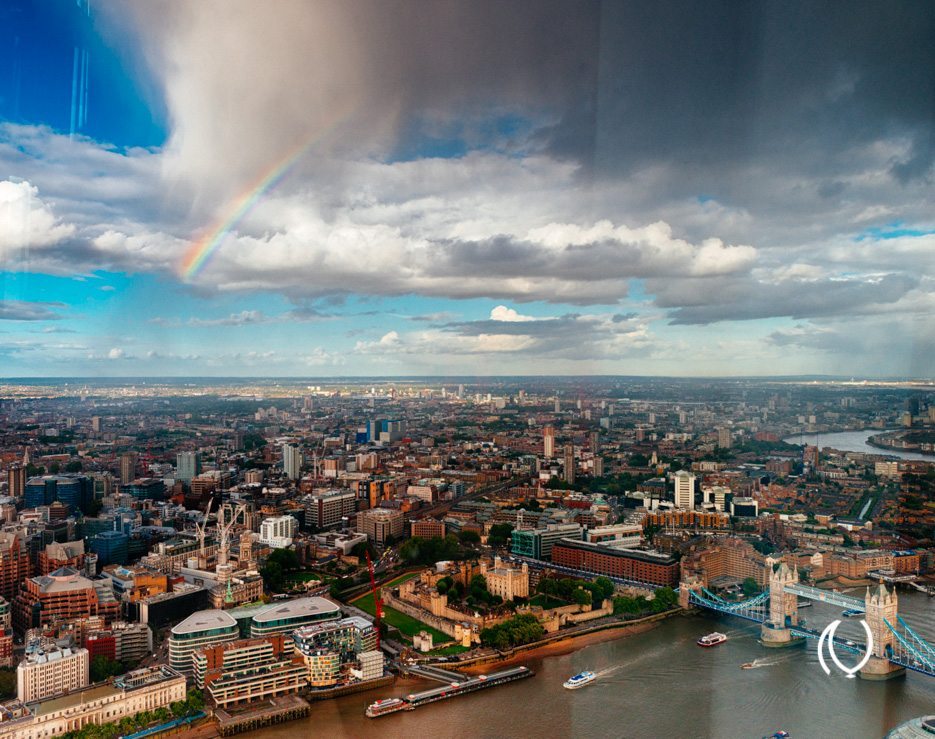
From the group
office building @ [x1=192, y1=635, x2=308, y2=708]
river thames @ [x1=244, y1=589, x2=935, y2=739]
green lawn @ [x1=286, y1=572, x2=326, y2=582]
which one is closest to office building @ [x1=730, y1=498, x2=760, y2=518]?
river thames @ [x1=244, y1=589, x2=935, y2=739]

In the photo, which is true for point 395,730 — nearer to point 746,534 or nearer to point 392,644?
point 392,644

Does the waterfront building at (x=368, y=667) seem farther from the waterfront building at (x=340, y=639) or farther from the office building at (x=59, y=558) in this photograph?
the office building at (x=59, y=558)

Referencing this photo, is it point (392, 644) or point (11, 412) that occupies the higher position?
point (11, 412)

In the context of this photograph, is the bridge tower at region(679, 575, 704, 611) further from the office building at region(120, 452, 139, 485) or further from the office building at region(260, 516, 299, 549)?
the office building at region(120, 452, 139, 485)

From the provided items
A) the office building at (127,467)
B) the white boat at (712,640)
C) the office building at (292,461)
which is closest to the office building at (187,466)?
the office building at (127,467)

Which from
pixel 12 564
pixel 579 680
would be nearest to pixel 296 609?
pixel 579 680

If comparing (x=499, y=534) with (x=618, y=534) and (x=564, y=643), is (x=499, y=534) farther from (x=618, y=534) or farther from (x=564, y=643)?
(x=564, y=643)

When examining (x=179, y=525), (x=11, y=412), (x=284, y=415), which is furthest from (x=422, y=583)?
(x=284, y=415)
